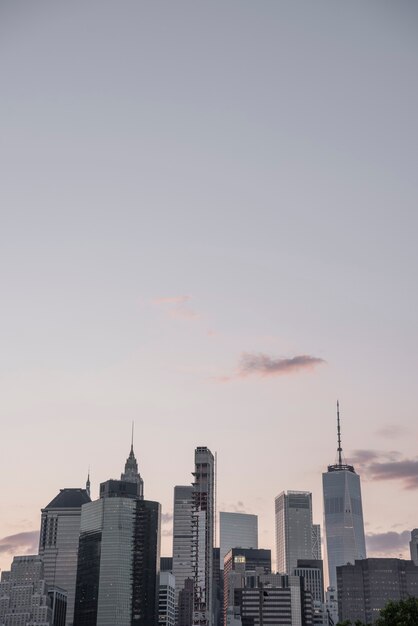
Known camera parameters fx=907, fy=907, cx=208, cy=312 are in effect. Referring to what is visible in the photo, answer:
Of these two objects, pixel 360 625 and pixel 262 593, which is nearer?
pixel 360 625

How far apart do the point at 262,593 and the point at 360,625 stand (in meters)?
10.7

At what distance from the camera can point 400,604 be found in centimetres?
8012

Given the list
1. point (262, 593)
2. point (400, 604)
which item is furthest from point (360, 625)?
point (262, 593)

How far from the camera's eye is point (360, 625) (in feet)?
272

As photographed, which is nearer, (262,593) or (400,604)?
(400,604)

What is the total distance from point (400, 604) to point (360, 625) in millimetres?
5067

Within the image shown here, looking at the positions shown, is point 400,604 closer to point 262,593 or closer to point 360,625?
point 360,625

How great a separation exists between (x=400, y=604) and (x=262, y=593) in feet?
49.0

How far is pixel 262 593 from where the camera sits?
293ft
